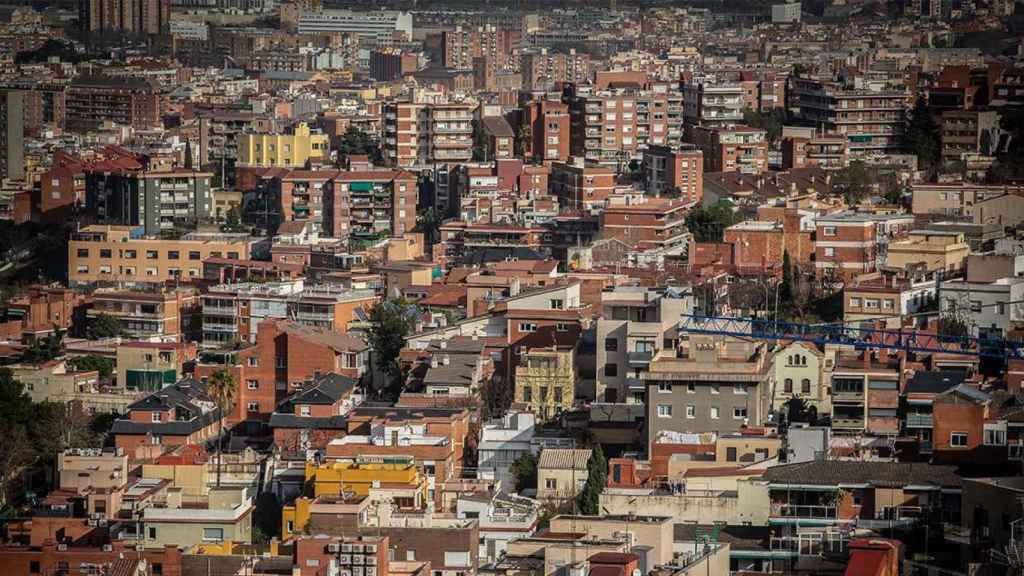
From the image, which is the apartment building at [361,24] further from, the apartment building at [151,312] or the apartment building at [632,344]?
the apartment building at [632,344]

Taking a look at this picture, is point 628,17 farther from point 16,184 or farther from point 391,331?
point 391,331

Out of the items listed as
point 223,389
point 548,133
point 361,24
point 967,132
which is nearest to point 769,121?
point 548,133

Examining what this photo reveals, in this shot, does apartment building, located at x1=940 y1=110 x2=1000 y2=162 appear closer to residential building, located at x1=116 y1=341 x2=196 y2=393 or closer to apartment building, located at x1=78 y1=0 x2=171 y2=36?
residential building, located at x1=116 y1=341 x2=196 y2=393

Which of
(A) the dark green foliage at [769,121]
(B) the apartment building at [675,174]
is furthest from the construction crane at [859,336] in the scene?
(A) the dark green foliage at [769,121]

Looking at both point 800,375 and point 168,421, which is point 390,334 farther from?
point 800,375

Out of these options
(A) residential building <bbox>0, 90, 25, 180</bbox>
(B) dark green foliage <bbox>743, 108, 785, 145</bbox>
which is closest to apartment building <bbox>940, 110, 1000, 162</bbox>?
(B) dark green foliage <bbox>743, 108, 785, 145</bbox>

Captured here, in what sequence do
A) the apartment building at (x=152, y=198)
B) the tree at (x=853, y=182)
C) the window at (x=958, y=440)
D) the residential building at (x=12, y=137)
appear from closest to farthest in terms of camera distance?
1. the window at (x=958, y=440)
2. the tree at (x=853, y=182)
3. the apartment building at (x=152, y=198)
4. the residential building at (x=12, y=137)
